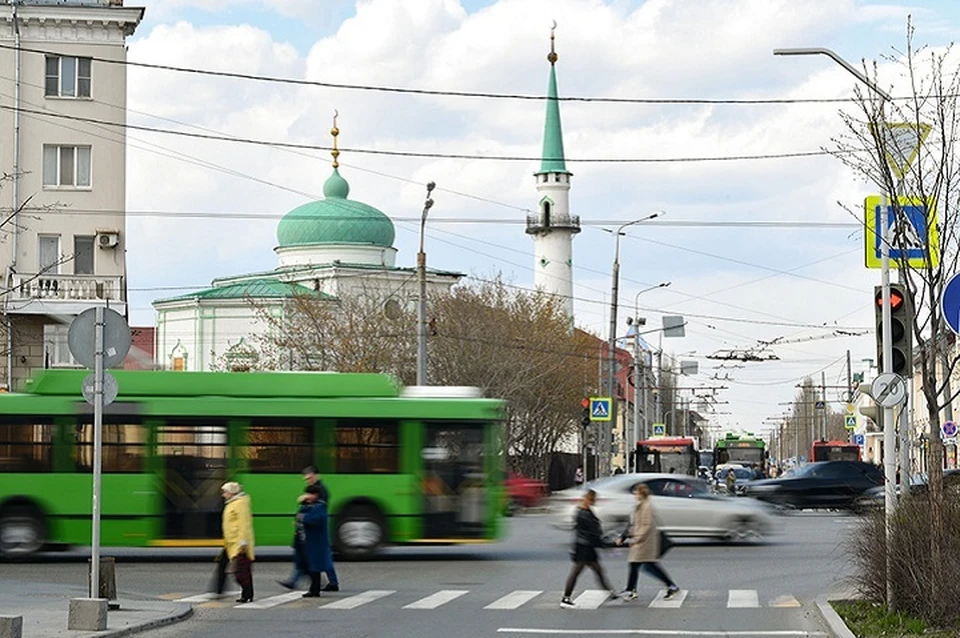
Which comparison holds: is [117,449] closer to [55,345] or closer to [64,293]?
[64,293]

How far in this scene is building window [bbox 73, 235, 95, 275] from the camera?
5088cm

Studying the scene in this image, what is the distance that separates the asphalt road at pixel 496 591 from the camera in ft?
59.1

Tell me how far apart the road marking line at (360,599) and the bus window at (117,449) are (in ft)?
21.0

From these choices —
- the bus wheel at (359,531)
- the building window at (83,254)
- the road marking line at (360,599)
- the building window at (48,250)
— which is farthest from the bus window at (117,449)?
the building window at (48,250)

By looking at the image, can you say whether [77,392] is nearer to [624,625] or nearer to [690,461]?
[624,625]

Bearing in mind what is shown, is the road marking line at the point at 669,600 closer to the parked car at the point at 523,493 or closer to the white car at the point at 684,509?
the white car at the point at 684,509

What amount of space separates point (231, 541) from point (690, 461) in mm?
51647

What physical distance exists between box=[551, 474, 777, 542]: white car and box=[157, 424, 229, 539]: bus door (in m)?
7.54

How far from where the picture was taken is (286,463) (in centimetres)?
2773

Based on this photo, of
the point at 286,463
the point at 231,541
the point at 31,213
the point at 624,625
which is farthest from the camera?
the point at 31,213

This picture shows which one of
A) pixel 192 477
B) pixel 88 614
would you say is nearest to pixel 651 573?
pixel 88 614

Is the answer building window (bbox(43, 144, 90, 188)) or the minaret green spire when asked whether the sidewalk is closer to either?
building window (bbox(43, 144, 90, 188))

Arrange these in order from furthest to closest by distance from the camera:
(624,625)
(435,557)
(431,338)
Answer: (431,338) → (435,557) → (624,625)

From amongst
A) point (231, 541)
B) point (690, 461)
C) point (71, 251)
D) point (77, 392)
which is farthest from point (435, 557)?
point (690, 461)
